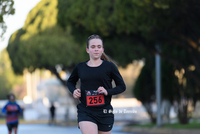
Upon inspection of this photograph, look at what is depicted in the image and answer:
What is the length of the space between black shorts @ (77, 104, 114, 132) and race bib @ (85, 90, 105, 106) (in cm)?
9

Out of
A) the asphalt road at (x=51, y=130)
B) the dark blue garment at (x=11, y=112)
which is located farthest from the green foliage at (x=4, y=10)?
the asphalt road at (x=51, y=130)

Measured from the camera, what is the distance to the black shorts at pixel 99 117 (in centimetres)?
564

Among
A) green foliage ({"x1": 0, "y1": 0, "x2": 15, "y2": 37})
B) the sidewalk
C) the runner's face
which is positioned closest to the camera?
the runner's face

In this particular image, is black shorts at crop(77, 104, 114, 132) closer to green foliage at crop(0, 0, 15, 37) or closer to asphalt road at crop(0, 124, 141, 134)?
green foliage at crop(0, 0, 15, 37)

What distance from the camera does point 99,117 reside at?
222 inches

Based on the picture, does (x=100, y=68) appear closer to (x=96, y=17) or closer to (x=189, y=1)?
(x=189, y=1)

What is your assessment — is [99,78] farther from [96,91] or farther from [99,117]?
[99,117]

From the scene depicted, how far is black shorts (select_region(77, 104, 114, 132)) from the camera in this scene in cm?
564

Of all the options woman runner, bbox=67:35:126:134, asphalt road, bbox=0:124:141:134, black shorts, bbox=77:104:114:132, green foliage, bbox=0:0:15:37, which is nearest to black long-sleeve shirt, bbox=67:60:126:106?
woman runner, bbox=67:35:126:134

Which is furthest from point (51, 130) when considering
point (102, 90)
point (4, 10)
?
point (102, 90)

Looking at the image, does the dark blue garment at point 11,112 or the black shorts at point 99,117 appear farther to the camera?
the dark blue garment at point 11,112

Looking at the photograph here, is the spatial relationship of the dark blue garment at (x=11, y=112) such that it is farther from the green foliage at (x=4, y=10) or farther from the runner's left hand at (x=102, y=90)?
the runner's left hand at (x=102, y=90)

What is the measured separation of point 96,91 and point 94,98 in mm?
103

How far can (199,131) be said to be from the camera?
63.7 ft
